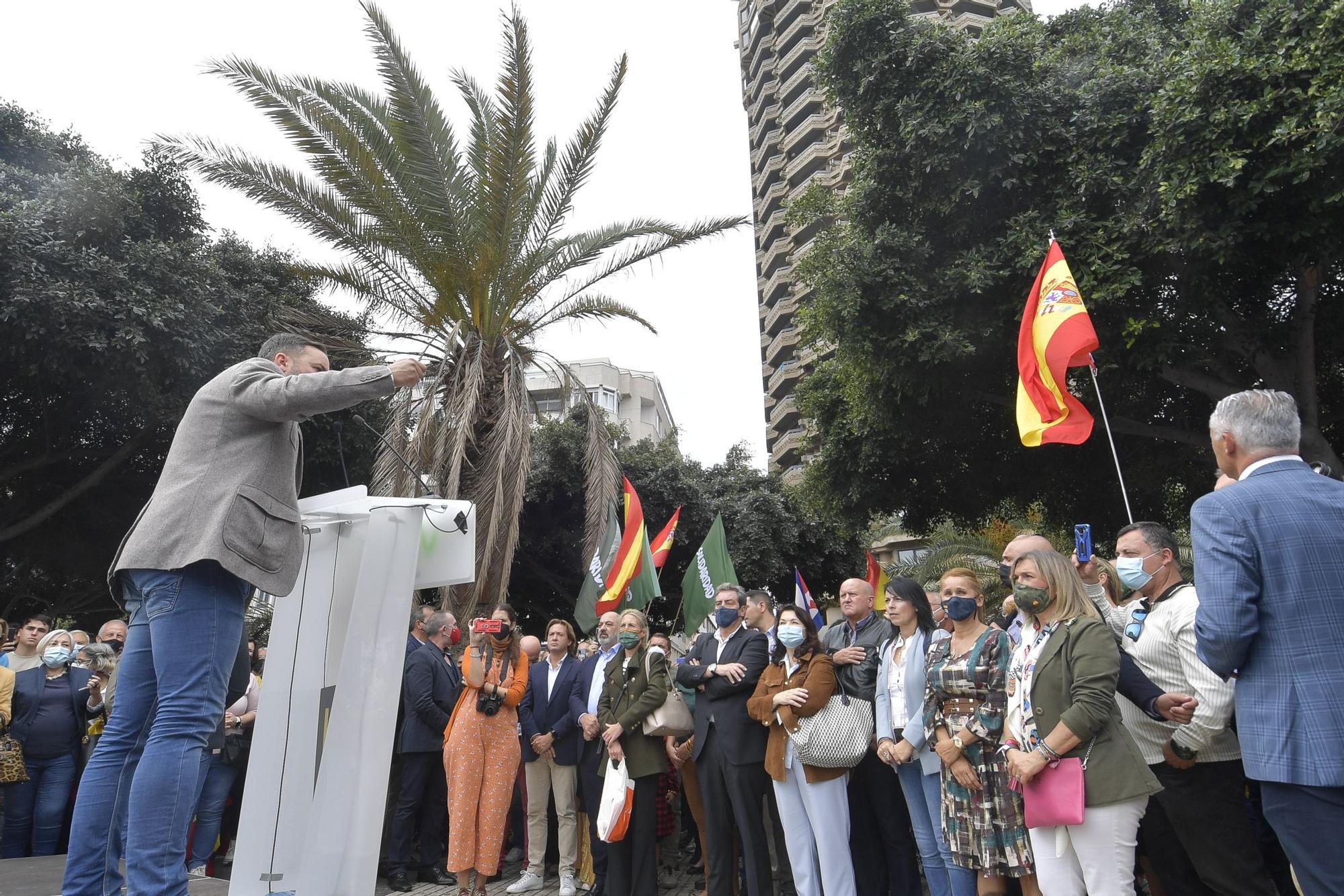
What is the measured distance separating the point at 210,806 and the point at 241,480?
555 centimetres

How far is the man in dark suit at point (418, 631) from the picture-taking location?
8.70 meters

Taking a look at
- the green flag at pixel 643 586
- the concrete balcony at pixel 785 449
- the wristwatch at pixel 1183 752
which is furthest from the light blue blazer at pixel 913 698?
the concrete balcony at pixel 785 449

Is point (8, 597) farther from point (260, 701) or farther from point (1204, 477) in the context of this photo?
point (1204, 477)

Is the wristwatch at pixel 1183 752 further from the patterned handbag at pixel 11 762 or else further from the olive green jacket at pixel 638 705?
the patterned handbag at pixel 11 762

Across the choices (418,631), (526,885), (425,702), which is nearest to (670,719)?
(526,885)

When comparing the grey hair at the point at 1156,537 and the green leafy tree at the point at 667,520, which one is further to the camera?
the green leafy tree at the point at 667,520

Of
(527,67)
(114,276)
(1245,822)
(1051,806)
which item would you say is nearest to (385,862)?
(1051,806)

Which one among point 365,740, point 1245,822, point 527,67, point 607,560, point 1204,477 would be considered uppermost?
point 527,67

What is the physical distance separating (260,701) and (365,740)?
0.46 meters

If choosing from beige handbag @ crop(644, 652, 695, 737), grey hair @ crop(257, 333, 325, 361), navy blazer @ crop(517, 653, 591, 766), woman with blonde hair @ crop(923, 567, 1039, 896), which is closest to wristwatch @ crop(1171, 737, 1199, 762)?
woman with blonde hair @ crop(923, 567, 1039, 896)

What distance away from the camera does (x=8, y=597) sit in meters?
22.1

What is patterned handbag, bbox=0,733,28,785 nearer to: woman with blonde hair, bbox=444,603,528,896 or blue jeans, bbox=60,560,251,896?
woman with blonde hair, bbox=444,603,528,896

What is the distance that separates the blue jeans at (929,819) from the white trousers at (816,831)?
1.48 feet

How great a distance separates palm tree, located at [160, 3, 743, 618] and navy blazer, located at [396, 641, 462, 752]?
9.88ft
